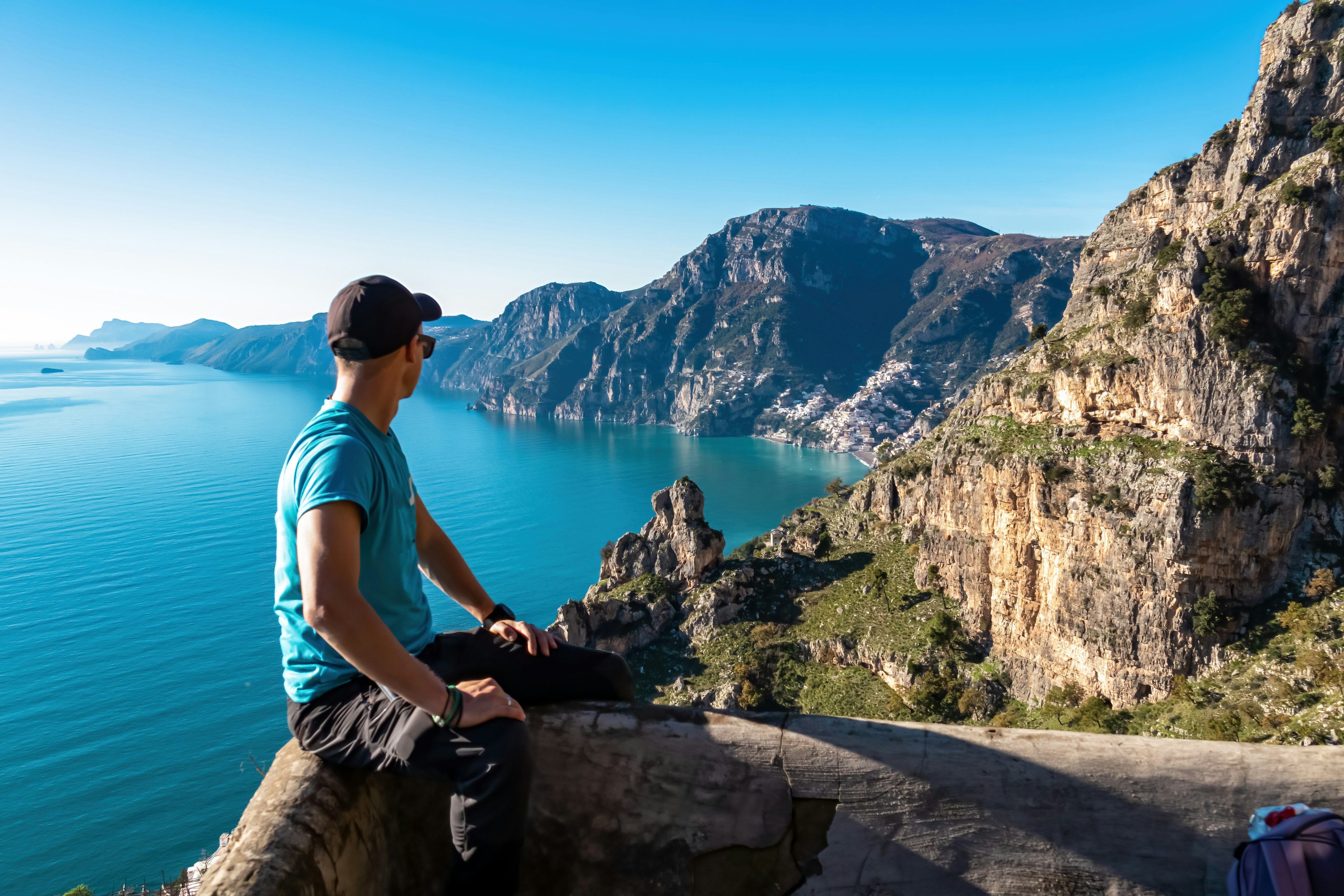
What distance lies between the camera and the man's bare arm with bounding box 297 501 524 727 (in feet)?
6.22

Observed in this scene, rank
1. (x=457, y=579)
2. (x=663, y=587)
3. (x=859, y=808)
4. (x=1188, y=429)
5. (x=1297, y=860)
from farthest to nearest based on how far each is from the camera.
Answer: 1. (x=663, y=587)
2. (x=1188, y=429)
3. (x=457, y=579)
4. (x=859, y=808)
5. (x=1297, y=860)

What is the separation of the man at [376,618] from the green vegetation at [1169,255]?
127 ft

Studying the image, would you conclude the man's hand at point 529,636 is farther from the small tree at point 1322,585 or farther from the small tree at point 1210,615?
the small tree at point 1322,585

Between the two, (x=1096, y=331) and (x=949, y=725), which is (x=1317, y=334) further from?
(x=949, y=725)

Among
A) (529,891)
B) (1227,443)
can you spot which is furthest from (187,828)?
(1227,443)

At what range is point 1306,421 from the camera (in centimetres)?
2848

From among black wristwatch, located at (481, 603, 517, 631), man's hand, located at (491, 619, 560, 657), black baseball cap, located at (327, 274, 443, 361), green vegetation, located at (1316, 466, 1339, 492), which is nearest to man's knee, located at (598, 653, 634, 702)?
man's hand, located at (491, 619, 560, 657)

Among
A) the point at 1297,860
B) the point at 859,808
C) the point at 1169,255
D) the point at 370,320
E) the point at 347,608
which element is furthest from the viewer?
the point at 1169,255

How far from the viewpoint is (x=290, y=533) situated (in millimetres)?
2061

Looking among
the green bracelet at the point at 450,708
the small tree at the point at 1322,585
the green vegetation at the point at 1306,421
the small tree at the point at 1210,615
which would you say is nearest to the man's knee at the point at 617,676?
the green bracelet at the point at 450,708

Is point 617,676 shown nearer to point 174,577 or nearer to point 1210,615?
point 1210,615

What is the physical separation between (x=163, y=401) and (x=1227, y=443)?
7505 inches

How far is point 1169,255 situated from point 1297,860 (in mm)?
39223

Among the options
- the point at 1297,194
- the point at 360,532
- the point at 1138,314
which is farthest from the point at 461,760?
the point at 1297,194
